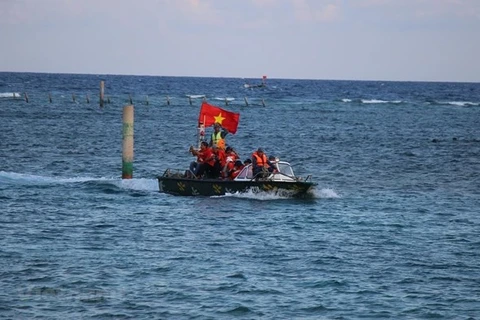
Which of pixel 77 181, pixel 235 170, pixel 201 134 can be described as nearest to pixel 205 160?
pixel 235 170

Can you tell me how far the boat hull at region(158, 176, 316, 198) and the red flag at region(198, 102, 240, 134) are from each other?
10.3 feet

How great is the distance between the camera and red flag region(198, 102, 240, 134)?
35.6 metres

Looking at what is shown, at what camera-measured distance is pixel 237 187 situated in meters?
32.1

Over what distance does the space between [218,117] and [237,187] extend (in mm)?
4765

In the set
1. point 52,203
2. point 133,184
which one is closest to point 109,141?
point 133,184

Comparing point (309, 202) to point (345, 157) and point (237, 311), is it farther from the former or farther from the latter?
point (345, 157)

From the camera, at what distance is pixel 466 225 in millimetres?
28703

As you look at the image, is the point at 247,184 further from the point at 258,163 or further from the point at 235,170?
the point at 235,170

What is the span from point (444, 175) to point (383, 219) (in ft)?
45.3

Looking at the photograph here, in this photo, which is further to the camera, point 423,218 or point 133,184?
point 133,184

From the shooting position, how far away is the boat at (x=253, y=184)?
31.8m

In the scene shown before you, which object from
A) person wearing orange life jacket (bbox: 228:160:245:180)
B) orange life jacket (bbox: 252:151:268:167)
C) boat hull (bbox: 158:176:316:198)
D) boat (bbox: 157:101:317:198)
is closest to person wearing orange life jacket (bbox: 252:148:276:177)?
orange life jacket (bbox: 252:151:268:167)

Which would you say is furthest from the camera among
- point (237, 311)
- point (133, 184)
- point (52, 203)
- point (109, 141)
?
point (109, 141)

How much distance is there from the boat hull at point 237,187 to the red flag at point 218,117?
3.14 metres
